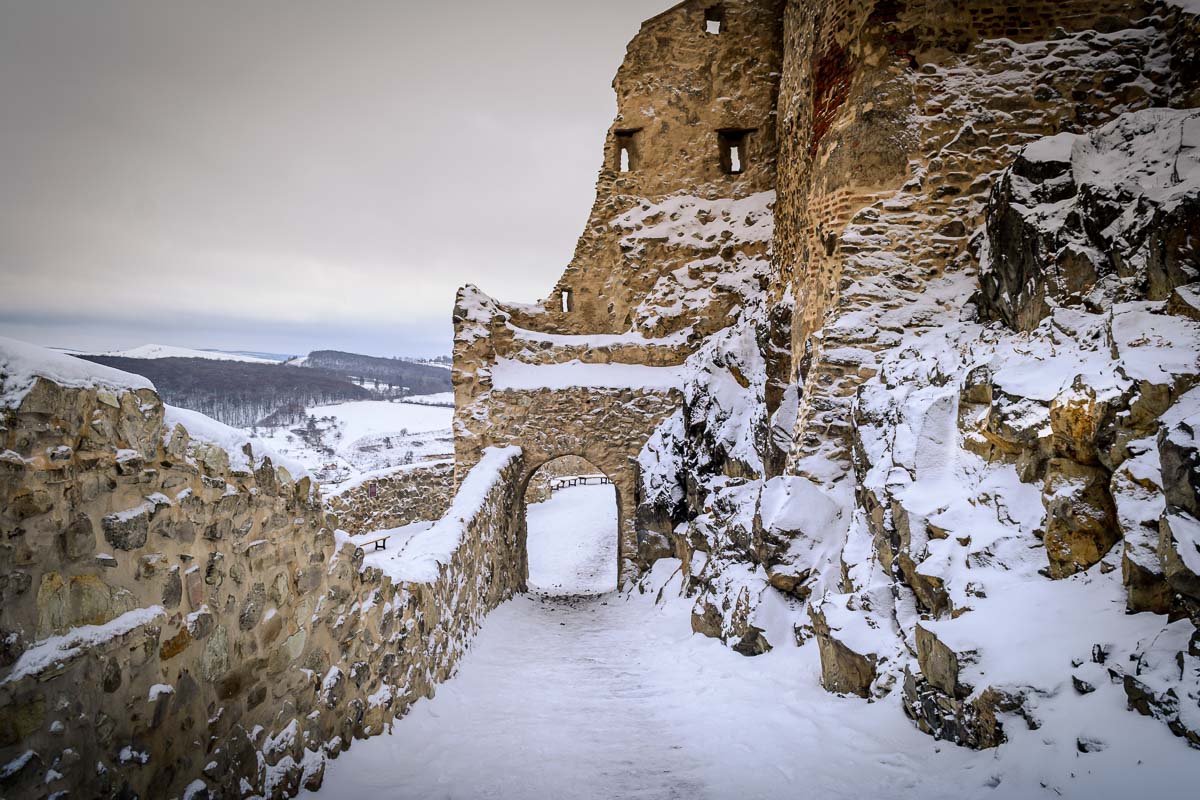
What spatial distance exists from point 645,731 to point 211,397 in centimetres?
490

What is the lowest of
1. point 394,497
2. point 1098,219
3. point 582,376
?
point 394,497

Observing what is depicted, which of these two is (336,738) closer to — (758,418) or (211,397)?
(211,397)

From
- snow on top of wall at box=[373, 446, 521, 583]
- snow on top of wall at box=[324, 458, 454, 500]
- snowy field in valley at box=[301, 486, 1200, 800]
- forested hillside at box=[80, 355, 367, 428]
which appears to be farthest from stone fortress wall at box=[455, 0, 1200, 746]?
snow on top of wall at box=[324, 458, 454, 500]

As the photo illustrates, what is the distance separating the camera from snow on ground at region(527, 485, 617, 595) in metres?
14.1

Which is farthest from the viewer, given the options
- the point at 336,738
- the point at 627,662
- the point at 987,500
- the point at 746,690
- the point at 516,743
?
the point at 627,662

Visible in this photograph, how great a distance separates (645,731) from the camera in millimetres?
4180

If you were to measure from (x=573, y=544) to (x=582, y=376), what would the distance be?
683 cm

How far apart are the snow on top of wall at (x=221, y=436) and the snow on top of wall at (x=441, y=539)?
1473mm

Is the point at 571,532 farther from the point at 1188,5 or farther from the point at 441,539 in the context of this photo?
the point at 1188,5

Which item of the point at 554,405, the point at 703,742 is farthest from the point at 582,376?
the point at 703,742

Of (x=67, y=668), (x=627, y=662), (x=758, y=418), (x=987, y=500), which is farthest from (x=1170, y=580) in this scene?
(x=758, y=418)

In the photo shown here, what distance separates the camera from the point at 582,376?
39.4 ft

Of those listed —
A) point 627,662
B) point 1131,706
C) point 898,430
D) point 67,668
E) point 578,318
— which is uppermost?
point 578,318

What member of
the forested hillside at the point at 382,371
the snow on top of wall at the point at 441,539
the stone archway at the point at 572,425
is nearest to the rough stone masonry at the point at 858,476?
the snow on top of wall at the point at 441,539
